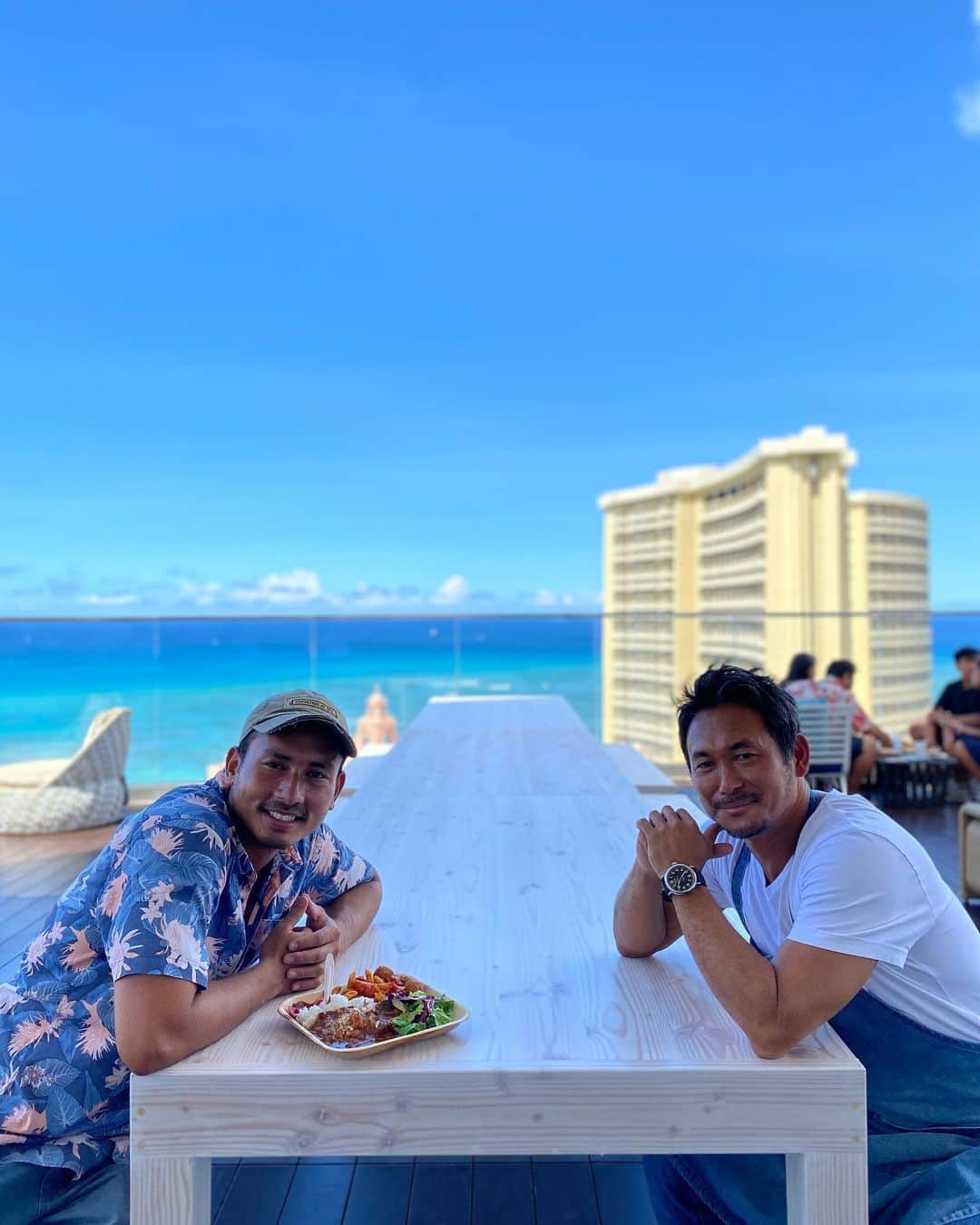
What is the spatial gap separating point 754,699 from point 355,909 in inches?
28.9

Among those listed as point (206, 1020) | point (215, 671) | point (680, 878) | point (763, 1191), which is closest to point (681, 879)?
point (680, 878)

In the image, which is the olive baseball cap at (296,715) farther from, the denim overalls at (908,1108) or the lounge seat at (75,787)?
the lounge seat at (75,787)

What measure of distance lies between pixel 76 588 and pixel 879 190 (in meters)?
44.9

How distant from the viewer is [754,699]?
147cm

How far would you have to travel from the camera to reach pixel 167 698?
772 cm

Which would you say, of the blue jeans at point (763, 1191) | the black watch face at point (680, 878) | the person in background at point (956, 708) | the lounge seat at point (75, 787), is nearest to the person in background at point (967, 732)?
the person in background at point (956, 708)

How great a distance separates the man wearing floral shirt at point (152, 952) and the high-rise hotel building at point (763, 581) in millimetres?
619

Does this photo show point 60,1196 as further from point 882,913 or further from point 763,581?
point 763,581

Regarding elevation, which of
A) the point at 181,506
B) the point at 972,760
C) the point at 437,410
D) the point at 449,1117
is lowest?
the point at 972,760

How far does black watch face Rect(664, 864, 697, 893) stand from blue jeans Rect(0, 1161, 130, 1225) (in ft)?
2.70

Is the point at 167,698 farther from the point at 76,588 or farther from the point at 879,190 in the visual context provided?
the point at 76,588

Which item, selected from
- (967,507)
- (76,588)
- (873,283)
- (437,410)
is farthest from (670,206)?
(76,588)

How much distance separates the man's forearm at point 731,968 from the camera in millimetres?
1217

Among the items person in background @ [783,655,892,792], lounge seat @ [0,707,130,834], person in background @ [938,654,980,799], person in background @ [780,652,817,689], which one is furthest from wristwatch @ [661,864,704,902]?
person in background @ [938,654,980,799]
